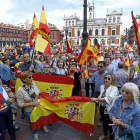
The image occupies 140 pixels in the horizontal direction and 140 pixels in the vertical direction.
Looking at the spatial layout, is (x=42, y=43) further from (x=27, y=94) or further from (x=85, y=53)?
(x=27, y=94)

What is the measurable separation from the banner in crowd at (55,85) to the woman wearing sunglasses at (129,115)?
58.5 inches

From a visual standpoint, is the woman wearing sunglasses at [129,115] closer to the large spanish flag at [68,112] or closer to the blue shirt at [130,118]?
the blue shirt at [130,118]

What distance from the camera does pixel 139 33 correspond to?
2.45 meters

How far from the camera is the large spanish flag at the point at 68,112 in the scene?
260cm

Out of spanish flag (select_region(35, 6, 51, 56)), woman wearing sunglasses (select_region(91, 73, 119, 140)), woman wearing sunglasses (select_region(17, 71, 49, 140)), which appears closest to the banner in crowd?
woman wearing sunglasses (select_region(17, 71, 49, 140))

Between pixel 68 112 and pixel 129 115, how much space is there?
138 cm

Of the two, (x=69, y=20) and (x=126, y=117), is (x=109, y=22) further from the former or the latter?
(x=126, y=117)

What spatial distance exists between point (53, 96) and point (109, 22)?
70.1 m

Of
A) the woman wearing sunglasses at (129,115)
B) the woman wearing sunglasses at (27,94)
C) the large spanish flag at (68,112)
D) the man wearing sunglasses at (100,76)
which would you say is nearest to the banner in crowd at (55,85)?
the large spanish flag at (68,112)

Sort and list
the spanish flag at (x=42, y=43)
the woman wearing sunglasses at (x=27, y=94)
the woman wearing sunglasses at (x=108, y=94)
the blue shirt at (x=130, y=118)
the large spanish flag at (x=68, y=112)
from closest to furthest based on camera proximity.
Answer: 1. the blue shirt at (x=130, y=118)
2. the woman wearing sunglasses at (x=108, y=94)
3. the woman wearing sunglasses at (x=27, y=94)
4. the large spanish flag at (x=68, y=112)
5. the spanish flag at (x=42, y=43)

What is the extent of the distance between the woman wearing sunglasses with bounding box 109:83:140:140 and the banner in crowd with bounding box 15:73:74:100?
4.88ft

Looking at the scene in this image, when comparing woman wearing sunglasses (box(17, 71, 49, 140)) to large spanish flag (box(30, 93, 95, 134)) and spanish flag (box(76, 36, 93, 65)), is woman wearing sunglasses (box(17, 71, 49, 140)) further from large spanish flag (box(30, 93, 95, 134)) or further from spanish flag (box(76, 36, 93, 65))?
spanish flag (box(76, 36, 93, 65))

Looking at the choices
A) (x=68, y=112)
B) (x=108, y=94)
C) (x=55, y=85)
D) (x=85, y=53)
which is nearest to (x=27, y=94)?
(x=55, y=85)

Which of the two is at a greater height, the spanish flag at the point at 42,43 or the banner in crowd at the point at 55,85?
the spanish flag at the point at 42,43
